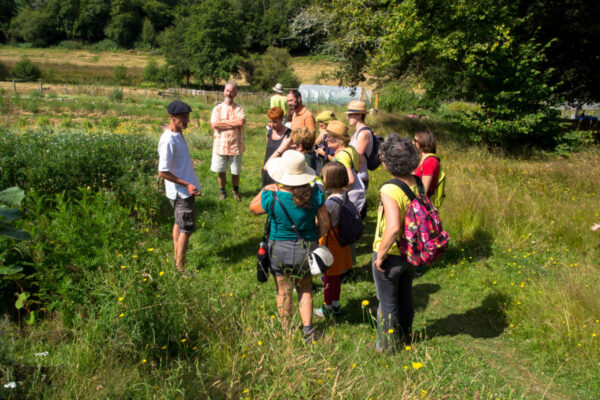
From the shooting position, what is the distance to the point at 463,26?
1170 cm

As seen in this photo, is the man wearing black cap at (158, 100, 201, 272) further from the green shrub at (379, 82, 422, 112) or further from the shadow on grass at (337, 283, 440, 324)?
the green shrub at (379, 82, 422, 112)

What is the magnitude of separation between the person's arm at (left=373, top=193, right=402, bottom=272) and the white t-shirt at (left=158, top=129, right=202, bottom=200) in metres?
2.22

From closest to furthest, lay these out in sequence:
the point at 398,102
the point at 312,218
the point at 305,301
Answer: the point at 312,218 < the point at 305,301 < the point at 398,102

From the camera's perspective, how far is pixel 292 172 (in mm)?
2986

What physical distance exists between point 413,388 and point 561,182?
728 cm

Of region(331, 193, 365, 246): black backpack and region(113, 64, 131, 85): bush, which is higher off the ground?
region(113, 64, 131, 85): bush

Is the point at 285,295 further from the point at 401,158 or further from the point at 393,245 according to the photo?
the point at 401,158

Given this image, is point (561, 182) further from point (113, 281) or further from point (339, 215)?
point (113, 281)

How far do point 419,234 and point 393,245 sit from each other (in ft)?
0.68

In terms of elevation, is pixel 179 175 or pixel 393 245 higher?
pixel 179 175

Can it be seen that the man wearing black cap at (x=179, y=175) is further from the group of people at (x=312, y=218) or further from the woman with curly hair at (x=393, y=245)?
the woman with curly hair at (x=393, y=245)

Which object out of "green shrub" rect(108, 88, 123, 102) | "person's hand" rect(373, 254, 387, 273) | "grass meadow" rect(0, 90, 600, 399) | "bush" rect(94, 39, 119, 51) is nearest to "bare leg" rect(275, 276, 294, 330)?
"grass meadow" rect(0, 90, 600, 399)

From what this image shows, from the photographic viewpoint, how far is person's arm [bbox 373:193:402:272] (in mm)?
2844

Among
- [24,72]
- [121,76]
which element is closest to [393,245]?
[24,72]
